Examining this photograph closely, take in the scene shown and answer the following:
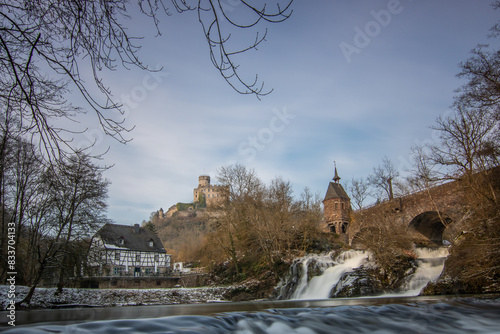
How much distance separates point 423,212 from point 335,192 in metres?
23.0

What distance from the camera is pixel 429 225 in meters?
32.1

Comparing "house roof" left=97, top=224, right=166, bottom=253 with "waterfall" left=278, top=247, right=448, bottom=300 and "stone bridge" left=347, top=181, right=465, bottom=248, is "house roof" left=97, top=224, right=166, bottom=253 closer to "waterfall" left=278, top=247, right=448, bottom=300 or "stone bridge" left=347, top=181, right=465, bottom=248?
"waterfall" left=278, top=247, right=448, bottom=300

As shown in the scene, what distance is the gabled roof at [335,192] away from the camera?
169 ft

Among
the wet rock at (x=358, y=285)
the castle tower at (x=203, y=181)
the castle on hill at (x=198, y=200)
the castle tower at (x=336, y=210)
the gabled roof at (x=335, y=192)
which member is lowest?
the wet rock at (x=358, y=285)

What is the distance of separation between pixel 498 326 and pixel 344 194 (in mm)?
48475

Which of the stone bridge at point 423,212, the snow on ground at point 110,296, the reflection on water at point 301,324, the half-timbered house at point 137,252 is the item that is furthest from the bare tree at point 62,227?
the half-timbered house at point 137,252

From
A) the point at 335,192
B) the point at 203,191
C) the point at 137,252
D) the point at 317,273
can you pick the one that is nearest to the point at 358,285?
the point at 317,273

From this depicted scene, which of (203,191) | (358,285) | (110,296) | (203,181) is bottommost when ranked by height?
(358,285)

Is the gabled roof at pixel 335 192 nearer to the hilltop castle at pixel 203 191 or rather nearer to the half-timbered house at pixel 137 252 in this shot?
the half-timbered house at pixel 137 252

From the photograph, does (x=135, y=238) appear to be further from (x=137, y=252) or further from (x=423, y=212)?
(x=423, y=212)

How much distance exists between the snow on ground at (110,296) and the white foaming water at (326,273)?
5255 mm

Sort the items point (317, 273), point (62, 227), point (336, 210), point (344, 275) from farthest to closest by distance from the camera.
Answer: point (336, 210), point (317, 273), point (344, 275), point (62, 227)

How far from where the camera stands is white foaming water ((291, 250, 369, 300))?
67.4 feet

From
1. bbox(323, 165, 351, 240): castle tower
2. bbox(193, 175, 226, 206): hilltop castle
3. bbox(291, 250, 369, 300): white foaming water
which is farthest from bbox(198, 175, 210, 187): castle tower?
bbox(291, 250, 369, 300): white foaming water
